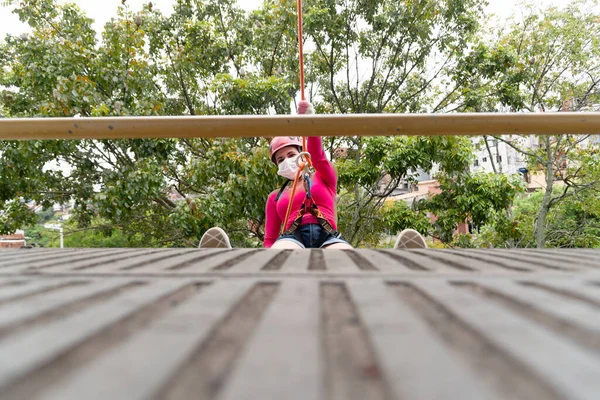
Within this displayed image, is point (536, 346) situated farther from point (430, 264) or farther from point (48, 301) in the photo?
point (48, 301)

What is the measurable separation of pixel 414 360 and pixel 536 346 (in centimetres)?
12

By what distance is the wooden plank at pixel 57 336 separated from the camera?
13.4 inches

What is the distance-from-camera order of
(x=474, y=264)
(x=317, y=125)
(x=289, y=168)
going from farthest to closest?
(x=289, y=168)
(x=317, y=125)
(x=474, y=264)

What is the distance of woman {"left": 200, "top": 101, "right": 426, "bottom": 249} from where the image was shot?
6.32ft

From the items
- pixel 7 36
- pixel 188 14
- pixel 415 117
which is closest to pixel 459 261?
pixel 415 117

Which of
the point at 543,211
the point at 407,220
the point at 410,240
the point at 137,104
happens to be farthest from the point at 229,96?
the point at 543,211

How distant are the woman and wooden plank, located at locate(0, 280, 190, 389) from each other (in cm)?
130

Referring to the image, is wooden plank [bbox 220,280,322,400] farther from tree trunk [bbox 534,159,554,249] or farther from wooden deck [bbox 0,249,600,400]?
tree trunk [bbox 534,159,554,249]

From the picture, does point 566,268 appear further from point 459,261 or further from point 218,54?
point 218,54

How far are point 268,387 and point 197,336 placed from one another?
116 millimetres

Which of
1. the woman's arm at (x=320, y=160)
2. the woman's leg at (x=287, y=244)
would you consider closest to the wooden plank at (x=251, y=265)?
the woman's leg at (x=287, y=244)

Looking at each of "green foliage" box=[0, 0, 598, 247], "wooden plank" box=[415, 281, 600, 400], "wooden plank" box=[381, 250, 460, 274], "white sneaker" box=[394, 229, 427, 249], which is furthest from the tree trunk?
"wooden plank" box=[415, 281, 600, 400]

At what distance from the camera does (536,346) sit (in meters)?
0.35

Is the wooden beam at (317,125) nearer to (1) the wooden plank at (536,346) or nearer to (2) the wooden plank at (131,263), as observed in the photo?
(2) the wooden plank at (131,263)
